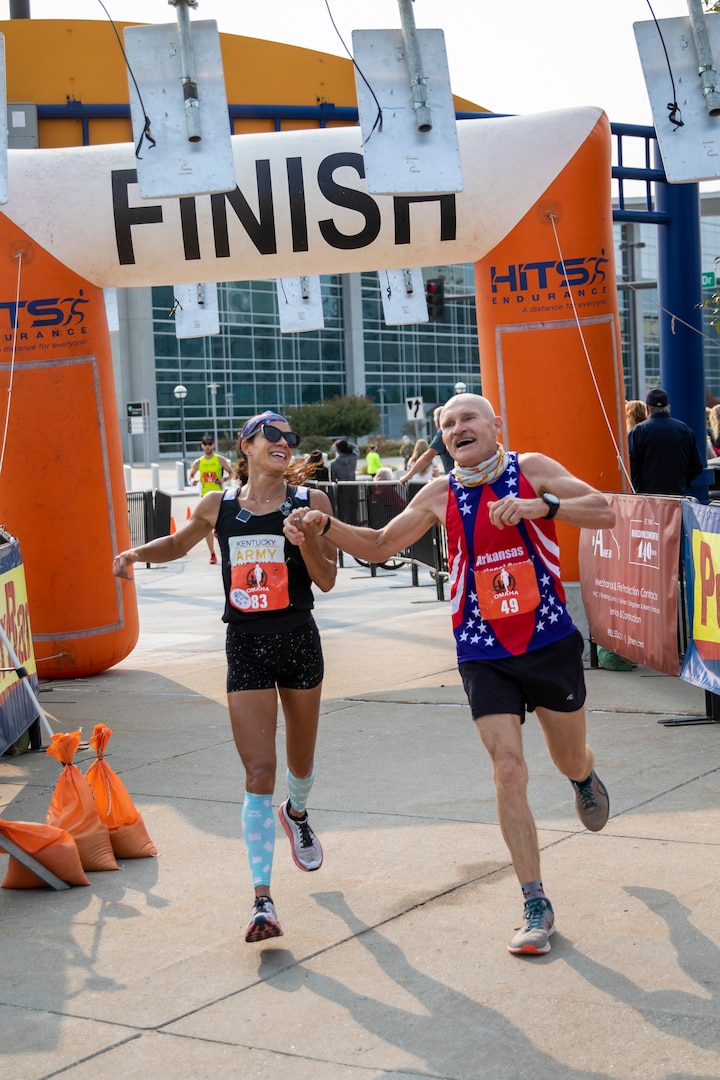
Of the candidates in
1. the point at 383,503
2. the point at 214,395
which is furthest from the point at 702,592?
the point at 214,395

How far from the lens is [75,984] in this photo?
13.8 feet

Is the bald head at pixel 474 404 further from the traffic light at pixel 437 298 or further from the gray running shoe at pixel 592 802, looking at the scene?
the traffic light at pixel 437 298

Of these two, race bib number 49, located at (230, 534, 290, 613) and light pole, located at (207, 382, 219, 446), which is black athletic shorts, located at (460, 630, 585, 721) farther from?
light pole, located at (207, 382, 219, 446)

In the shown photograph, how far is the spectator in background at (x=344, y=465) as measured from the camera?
21.0m

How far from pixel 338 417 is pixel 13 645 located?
5940 centimetres

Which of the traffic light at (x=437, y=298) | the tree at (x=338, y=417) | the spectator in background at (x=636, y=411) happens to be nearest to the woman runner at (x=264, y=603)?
the spectator in background at (x=636, y=411)

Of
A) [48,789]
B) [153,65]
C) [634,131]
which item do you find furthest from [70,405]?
[634,131]

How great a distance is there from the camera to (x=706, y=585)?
7.52m

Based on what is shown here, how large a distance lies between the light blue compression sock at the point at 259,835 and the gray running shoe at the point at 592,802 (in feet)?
3.92

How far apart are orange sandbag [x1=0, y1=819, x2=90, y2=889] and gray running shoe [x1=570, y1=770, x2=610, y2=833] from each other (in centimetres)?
201

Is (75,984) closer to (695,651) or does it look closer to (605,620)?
(695,651)

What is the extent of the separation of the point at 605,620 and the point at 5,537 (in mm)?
4158

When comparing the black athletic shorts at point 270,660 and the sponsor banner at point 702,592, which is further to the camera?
the sponsor banner at point 702,592

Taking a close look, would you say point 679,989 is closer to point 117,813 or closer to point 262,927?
point 262,927
